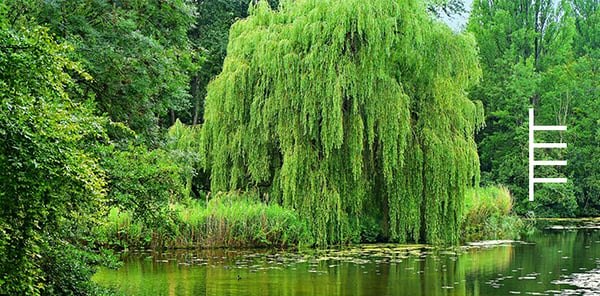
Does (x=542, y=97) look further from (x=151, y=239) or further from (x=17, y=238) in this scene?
(x=17, y=238)

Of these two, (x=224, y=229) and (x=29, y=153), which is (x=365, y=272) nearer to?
(x=224, y=229)

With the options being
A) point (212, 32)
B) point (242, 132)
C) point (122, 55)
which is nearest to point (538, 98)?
point (212, 32)

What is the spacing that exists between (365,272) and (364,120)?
4.66m

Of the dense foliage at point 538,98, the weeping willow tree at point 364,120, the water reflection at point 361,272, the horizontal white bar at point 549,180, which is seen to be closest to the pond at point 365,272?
the water reflection at point 361,272

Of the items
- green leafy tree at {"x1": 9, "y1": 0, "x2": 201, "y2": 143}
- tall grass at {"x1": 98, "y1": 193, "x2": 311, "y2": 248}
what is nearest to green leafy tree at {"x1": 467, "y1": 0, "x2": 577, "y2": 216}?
tall grass at {"x1": 98, "y1": 193, "x2": 311, "y2": 248}

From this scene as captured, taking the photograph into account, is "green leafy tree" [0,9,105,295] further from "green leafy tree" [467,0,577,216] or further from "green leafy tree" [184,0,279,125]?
"green leafy tree" [467,0,577,216]

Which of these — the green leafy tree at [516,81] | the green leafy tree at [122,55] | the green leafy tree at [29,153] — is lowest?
the green leafy tree at [29,153]

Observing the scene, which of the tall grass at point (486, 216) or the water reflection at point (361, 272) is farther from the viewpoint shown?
the tall grass at point (486, 216)

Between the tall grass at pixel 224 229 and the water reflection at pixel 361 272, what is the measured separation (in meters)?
0.58

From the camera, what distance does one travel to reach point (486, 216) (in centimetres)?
2067

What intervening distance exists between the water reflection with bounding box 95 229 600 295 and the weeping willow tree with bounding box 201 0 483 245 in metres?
0.94

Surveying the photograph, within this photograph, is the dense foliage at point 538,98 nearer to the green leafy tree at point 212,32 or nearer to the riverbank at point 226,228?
the green leafy tree at point 212,32

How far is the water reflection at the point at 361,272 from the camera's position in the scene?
11828 mm

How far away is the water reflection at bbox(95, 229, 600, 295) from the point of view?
1183 cm
